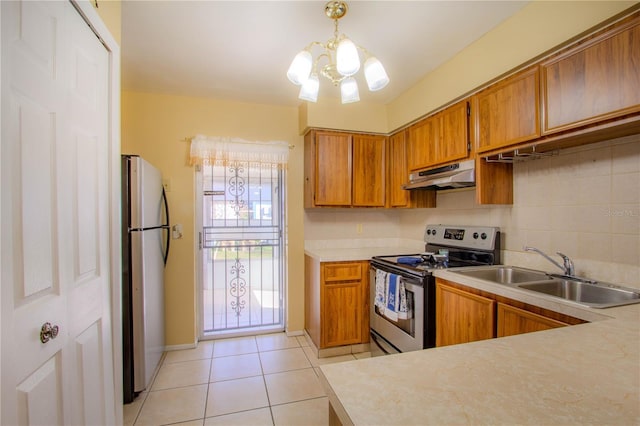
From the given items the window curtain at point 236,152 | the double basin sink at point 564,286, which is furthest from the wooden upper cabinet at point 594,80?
the window curtain at point 236,152

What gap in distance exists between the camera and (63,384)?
1024 mm

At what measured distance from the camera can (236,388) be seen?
7.27 feet

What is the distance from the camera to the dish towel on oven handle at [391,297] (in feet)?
7.43

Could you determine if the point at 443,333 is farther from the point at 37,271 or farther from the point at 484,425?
the point at 37,271

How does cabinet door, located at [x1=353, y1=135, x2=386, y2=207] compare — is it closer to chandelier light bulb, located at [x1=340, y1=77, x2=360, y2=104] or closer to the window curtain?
the window curtain

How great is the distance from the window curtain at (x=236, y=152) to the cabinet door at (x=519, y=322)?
234 cm

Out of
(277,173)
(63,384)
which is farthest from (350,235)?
(63,384)

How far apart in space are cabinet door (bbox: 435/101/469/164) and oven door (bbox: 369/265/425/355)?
1.03 metres

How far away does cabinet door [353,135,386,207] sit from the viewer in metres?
3.11

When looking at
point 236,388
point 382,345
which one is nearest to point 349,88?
point 382,345

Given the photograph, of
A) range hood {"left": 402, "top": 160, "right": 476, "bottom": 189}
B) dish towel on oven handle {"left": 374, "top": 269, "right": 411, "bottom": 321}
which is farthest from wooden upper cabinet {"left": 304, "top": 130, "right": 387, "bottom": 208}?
dish towel on oven handle {"left": 374, "top": 269, "right": 411, "bottom": 321}

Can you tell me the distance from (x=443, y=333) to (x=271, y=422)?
1292 mm

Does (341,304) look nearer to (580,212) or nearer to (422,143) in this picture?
(422,143)

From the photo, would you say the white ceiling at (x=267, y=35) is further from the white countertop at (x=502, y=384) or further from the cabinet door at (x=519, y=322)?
the white countertop at (x=502, y=384)
